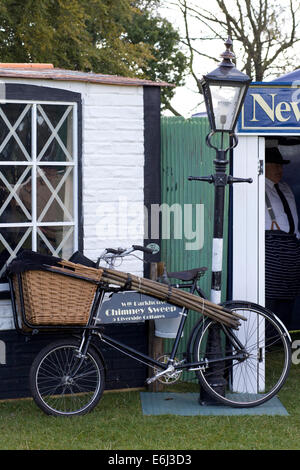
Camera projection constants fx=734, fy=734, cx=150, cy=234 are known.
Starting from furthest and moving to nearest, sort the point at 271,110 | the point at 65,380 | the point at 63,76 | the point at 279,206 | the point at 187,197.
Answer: the point at 279,206 < the point at 187,197 < the point at 271,110 < the point at 63,76 < the point at 65,380

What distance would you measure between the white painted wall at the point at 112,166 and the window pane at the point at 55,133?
0.43ft

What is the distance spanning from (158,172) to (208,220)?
66 centimetres

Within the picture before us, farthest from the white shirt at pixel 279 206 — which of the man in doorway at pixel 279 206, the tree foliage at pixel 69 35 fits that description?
the tree foliage at pixel 69 35

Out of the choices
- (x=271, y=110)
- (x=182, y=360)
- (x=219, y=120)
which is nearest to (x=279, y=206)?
(x=271, y=110)

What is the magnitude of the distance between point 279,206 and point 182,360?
8.96 ft

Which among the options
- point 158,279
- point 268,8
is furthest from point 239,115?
point 268,8

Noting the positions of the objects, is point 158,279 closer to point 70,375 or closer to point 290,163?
point 70,375

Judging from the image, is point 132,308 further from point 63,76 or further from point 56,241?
point 63,76

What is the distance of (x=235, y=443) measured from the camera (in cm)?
491

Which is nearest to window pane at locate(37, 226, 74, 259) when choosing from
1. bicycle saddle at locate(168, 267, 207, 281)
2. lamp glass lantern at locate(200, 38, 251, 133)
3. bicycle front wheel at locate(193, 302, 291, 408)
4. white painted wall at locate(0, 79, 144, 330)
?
white painted wall at locate(0, 79, 144, 330)

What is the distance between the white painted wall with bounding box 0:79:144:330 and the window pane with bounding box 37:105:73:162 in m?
0.13

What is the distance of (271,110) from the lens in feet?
20.5

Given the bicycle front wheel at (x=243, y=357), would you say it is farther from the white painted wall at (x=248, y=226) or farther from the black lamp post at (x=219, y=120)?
the white painted wall at (x=248, y=226)

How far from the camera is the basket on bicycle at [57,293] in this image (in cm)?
520
